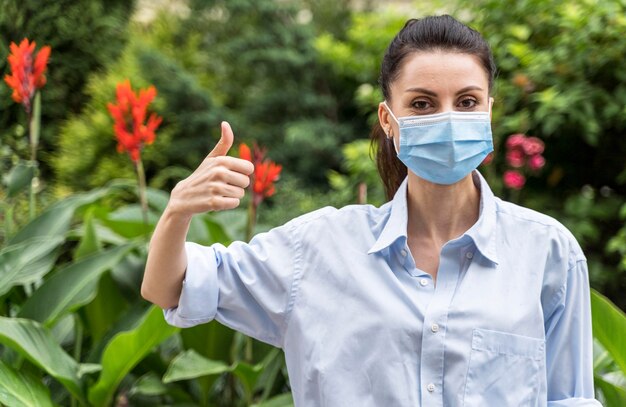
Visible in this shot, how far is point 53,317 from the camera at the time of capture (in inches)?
113

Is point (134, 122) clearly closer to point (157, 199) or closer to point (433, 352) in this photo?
point (157, 199)

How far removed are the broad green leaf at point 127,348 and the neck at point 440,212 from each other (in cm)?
106

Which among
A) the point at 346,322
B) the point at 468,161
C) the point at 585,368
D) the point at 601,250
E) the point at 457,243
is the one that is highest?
the point at 468,161

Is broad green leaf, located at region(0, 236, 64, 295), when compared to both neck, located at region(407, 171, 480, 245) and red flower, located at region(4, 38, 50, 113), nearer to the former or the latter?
red flower, located at region(4, 38, 50, 113)

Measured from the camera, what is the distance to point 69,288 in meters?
3.01

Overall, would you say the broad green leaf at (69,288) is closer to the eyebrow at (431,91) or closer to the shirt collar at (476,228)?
the shirt collar at (476,228)

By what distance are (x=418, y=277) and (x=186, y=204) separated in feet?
1.50

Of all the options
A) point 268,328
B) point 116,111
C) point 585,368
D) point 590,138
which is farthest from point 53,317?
point 590,138

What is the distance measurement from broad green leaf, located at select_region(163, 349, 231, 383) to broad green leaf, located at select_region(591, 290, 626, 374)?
3.58 ft

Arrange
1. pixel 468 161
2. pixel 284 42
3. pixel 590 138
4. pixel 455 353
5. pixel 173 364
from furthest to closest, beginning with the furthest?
pixel 284 42 → pixel 590 138 → pixel 173 364 → pixel 468 161 → pixel 455 353

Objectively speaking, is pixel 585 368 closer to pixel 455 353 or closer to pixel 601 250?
pixel 455 353

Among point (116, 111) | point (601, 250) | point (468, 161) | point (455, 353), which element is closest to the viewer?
point (455, 353)

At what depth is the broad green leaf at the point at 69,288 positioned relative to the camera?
297 centimetres

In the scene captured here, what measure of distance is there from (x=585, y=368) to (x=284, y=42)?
4147 millimetres
